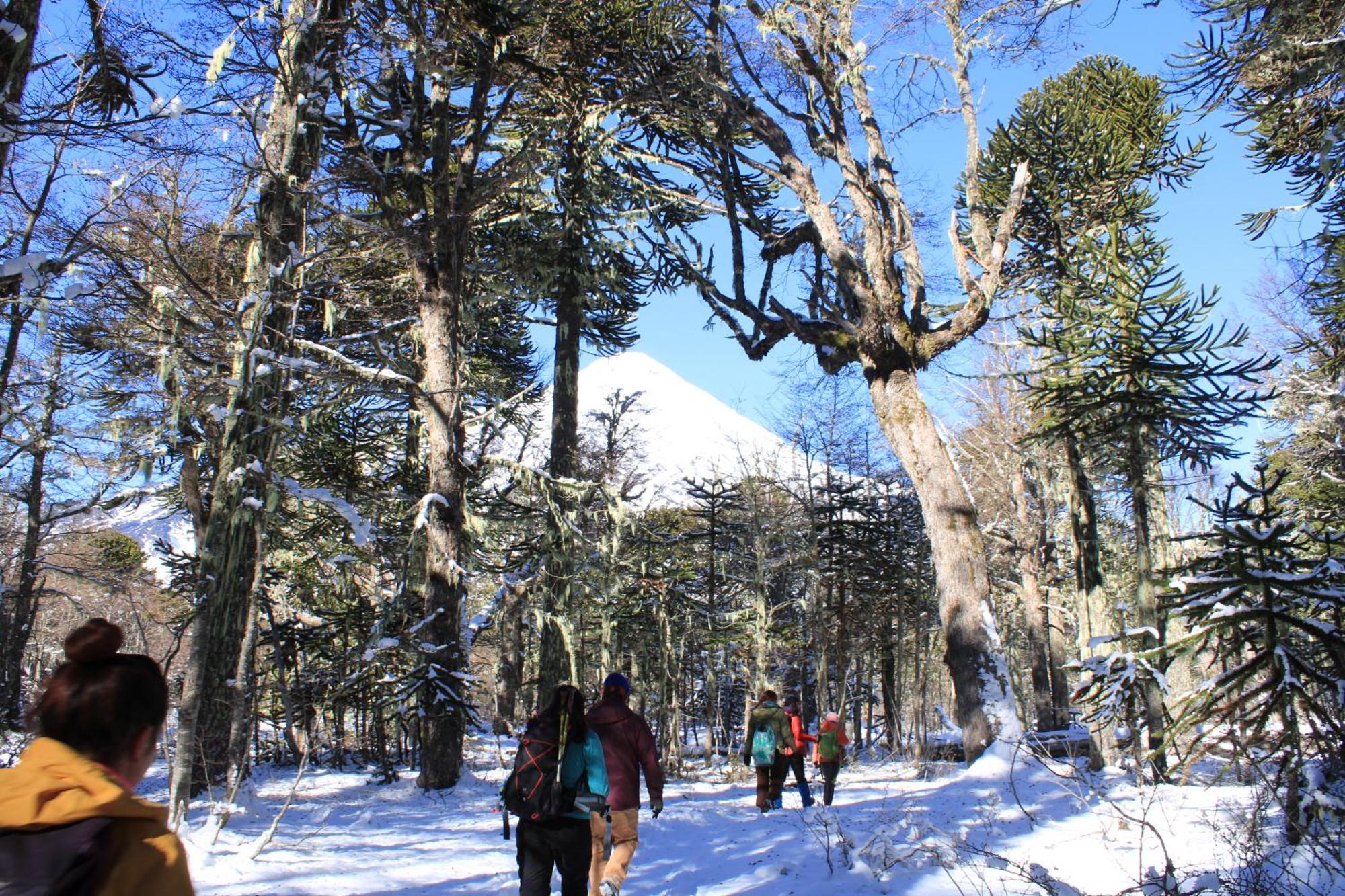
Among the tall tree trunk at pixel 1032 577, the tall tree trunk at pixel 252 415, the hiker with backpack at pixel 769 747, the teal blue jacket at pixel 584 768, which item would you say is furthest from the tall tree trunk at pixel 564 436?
the tall tree trunk at pixel 1032 577

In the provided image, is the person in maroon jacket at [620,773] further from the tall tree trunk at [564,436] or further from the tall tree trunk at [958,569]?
the tall tree trunk at [564,436]

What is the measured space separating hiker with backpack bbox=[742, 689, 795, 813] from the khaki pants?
4.53m

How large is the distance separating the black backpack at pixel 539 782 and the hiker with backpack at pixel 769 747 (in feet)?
19.5

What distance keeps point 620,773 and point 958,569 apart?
485 centimetres

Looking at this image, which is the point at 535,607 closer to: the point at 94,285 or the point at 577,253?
the point at 577,253

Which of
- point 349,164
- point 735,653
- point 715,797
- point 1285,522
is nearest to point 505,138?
point 349,164

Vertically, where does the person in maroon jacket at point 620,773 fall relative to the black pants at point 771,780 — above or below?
above

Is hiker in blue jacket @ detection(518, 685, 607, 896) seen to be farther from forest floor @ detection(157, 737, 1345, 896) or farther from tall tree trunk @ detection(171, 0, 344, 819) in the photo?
tall tree trunk @ detection(171, 0, 344, 819)

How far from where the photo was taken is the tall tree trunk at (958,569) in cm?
865

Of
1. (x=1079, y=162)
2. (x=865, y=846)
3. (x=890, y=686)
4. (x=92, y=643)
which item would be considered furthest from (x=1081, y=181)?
(x=890, y=686)

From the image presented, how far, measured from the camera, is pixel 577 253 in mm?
14164

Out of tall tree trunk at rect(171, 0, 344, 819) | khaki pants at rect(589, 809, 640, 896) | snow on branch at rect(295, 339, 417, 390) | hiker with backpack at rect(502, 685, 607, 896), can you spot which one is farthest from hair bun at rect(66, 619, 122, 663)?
snow on branch at rect(295, 339, 417, 390)

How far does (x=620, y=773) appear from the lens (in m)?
5.62

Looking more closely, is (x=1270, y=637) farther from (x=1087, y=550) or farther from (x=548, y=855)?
(x=1087, y=550)
